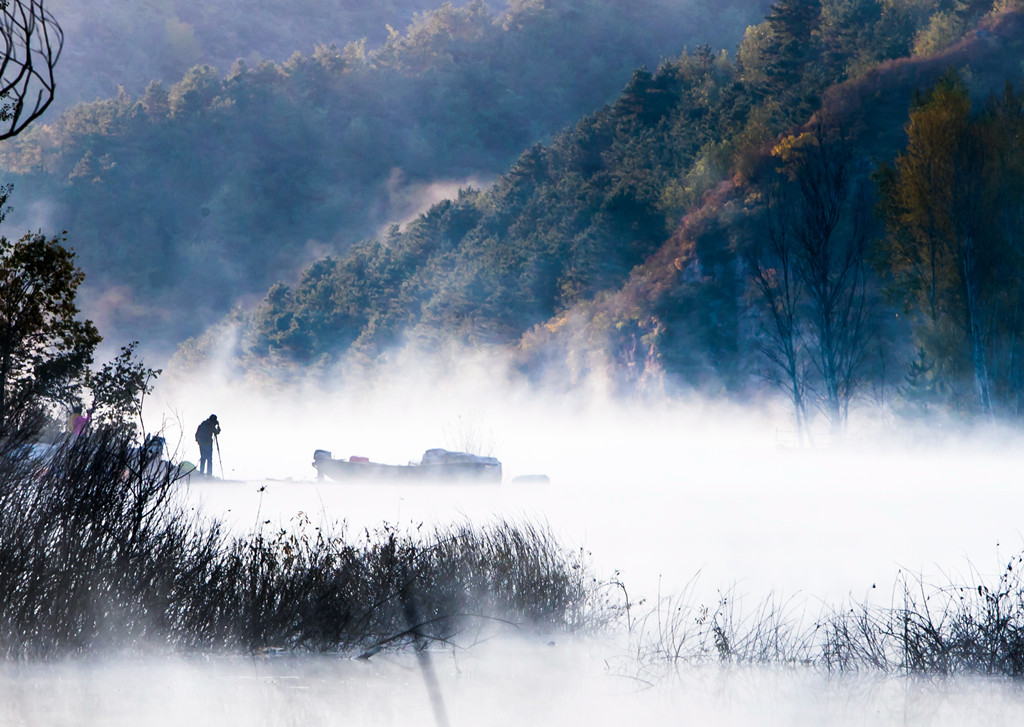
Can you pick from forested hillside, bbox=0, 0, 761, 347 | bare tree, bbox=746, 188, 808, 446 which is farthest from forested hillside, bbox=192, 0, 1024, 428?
forested hillside, bbox=0, 0, 761, 347

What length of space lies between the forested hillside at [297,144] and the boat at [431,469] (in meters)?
110

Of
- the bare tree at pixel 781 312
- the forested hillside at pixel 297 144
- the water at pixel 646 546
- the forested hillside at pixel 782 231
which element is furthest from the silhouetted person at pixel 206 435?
the forested hillside at pixel 297 144

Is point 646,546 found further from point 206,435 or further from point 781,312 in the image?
point 781,312

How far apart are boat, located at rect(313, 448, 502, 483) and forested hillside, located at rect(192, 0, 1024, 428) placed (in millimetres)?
12803

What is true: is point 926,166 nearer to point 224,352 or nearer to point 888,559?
point 888,559

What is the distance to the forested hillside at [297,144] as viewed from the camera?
145m

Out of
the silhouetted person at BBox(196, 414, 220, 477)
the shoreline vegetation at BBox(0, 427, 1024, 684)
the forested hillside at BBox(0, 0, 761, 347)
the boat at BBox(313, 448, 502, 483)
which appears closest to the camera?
the shoreline vegetation at BBox(0, 427, 1024, 684)

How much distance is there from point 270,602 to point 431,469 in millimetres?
24810

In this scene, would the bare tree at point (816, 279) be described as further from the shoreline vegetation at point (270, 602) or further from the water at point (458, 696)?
the water at point (458, 696)

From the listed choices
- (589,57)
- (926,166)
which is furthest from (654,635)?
(589,57)

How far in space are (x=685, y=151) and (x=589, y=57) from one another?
9087cm

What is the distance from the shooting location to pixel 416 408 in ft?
238

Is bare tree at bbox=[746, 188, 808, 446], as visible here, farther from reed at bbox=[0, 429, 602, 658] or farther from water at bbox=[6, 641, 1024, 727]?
water at bbox=[6, 641, 1024, 727]

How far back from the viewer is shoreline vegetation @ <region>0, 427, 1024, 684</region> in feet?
28.3
